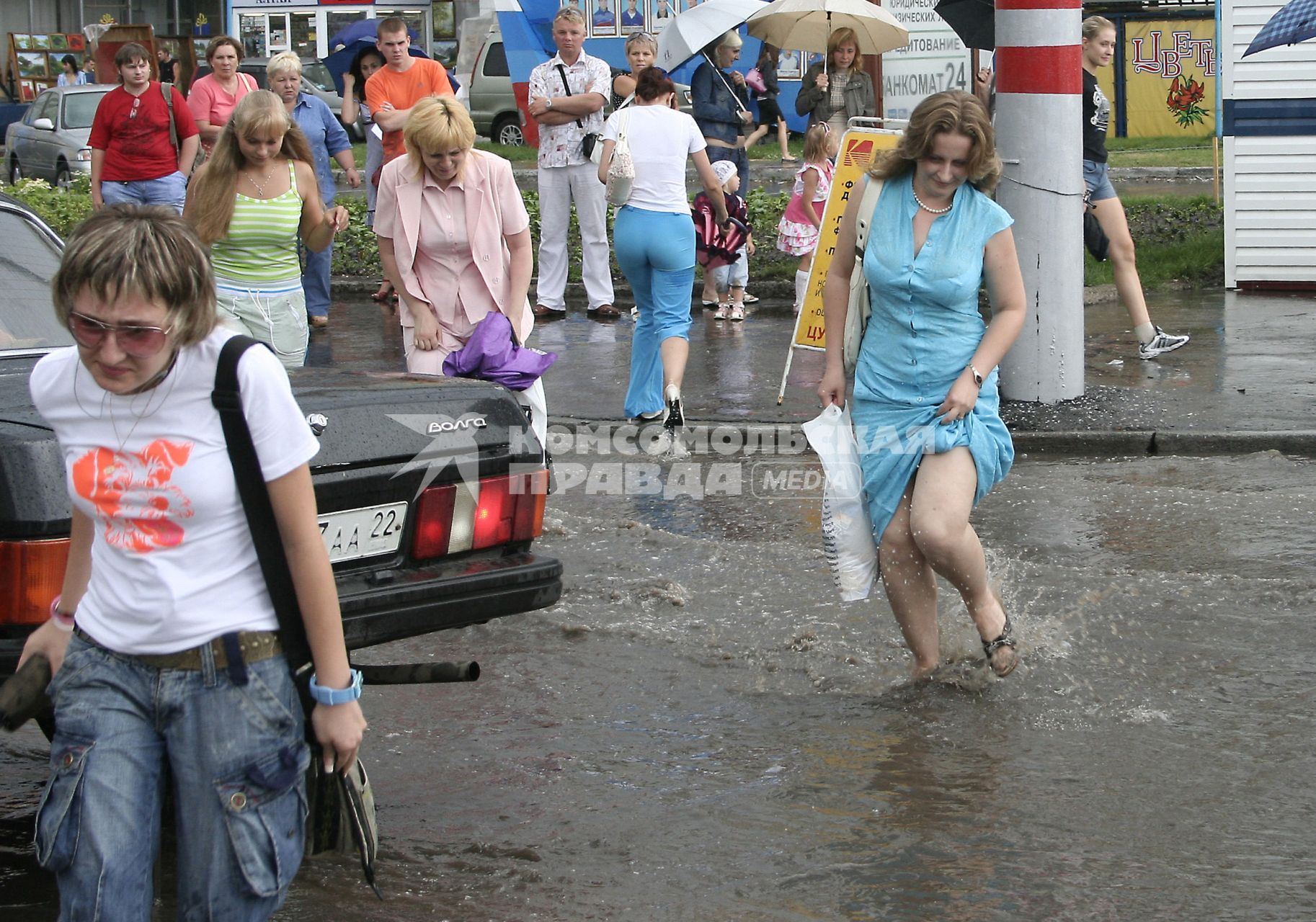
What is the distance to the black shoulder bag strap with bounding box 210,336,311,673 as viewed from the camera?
2855mm

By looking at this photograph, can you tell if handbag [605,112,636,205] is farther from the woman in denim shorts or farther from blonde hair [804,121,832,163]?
the woman in denim shorts

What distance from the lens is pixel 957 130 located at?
16.6 ft

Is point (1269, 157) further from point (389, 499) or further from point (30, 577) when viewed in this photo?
point (30, 577)

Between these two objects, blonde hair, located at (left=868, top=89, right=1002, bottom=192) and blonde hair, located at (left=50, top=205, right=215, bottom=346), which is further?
blonde hair, located at (left=868, top=89, right=1002, bottom=192)

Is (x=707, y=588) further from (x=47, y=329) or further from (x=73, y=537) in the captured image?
(x=73, y=537)

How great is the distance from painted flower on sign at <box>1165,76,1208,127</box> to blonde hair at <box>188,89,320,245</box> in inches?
1050

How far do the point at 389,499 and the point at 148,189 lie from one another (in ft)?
29.3

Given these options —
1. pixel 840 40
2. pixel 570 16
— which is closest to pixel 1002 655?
pixel 570 16

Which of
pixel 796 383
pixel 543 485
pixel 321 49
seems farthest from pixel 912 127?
pixel 321 49

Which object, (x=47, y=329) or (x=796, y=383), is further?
(x=796, y=383)

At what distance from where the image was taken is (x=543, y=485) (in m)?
4.86

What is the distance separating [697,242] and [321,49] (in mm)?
29153

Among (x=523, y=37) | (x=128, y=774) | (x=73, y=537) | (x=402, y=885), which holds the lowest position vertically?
(x=402, y=885)

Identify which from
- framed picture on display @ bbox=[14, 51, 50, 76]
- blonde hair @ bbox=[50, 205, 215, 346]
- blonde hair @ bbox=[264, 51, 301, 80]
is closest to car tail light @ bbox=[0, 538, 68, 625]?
blonde hair @ bbox=[50, 205, 215, 346]
